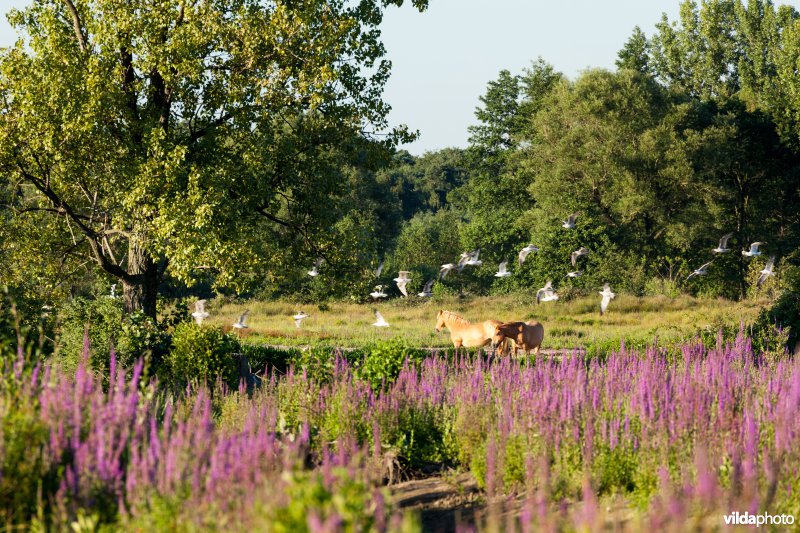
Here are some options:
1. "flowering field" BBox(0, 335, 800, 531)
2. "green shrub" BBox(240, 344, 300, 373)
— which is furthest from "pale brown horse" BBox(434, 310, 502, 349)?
"flowering field" BBox(0, 335, 800, 531)

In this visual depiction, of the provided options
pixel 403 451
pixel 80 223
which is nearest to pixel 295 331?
pixel 80 223

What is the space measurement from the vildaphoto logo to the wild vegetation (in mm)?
99

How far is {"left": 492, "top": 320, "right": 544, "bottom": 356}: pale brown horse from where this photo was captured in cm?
2150

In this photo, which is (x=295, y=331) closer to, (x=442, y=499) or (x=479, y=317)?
(x=479, y=317)

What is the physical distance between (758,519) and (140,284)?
54.9ft

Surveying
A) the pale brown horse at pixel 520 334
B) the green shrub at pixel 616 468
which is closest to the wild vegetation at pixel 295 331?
the green shrub at pixel 616 468

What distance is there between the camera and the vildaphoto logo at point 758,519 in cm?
504

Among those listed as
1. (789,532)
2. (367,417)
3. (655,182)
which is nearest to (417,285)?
(655,182)

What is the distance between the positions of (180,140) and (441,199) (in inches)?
3470

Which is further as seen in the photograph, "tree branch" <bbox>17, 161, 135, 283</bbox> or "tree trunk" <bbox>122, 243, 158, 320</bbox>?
"tree trunk" <bbox>122, 243, 158, 320</bbox>

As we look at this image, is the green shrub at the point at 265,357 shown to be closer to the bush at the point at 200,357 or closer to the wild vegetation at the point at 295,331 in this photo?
the wild vegetation at the point at 295,331

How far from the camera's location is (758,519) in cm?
595

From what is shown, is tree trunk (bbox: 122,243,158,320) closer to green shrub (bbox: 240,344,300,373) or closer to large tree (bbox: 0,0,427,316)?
large tree (bbox: 0,0,427,316)

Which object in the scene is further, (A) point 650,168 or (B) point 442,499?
(A) point 650,168
